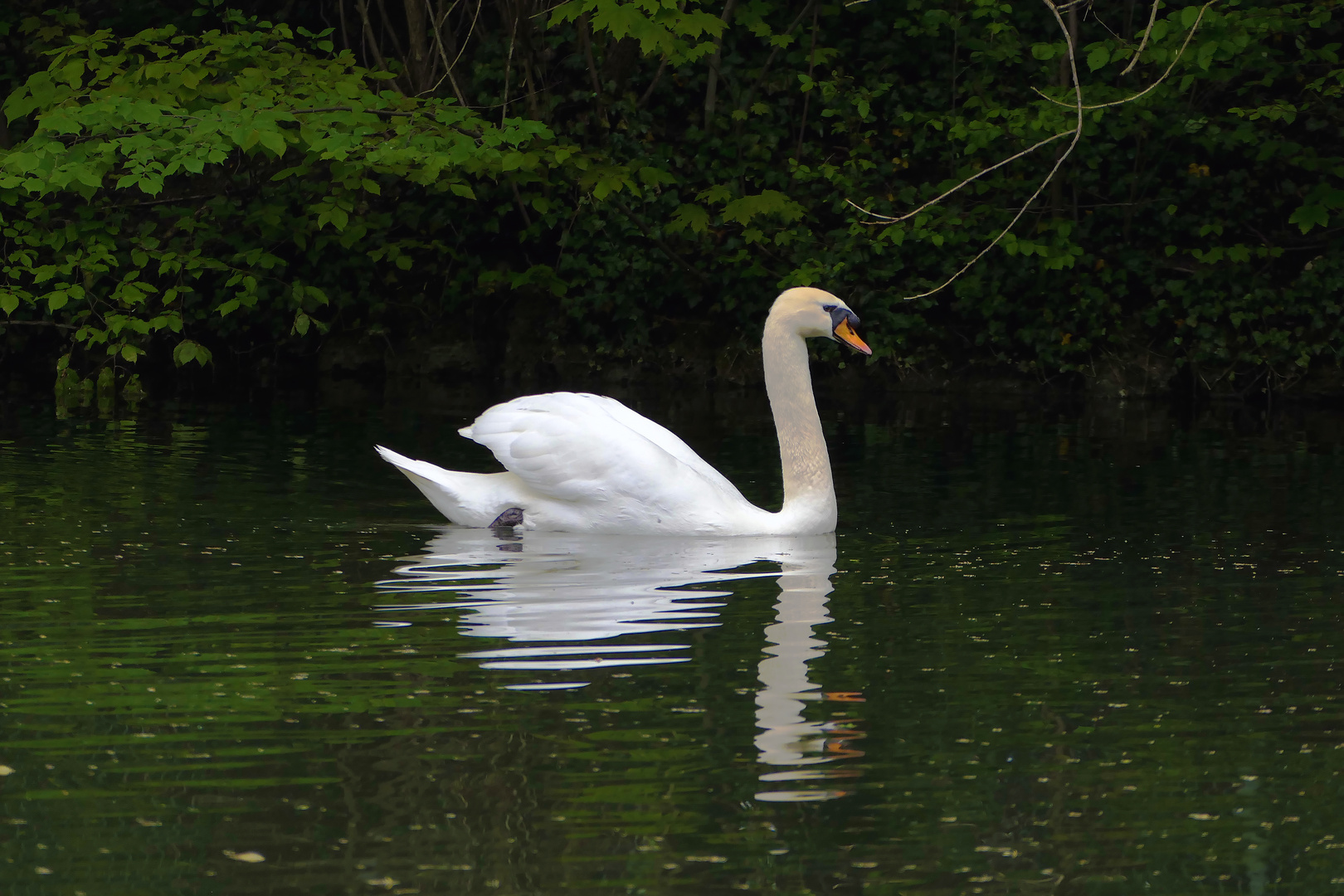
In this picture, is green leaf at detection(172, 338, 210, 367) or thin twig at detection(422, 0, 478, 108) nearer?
green leaf at detection(172, 338, 210, 367)

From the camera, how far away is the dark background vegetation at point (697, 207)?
50.1ft

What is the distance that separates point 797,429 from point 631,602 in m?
2.26

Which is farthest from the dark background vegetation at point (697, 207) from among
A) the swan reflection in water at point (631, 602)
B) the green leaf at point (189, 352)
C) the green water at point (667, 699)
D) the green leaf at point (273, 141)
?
the swan reflection in water at point (631, 602)

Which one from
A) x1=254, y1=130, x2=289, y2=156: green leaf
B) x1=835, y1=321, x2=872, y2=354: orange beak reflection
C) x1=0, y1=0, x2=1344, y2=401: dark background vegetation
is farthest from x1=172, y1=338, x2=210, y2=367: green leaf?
x1=835, y1=321, x2=872, y2=354: orange beak reflection

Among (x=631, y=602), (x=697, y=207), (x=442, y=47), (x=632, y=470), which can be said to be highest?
(x=442, y=47)

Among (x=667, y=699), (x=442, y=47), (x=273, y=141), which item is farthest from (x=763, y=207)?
(x=667, y=699)

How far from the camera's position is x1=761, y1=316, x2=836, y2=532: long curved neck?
8.27m

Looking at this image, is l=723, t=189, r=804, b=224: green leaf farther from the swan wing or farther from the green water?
the swan wing

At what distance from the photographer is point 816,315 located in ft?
28.6

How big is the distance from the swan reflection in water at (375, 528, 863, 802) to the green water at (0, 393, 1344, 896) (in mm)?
24

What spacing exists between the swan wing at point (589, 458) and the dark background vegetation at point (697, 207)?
636 cm

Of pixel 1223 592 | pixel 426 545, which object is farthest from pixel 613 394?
pixel 1223 592

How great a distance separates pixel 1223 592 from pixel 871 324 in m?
10.2

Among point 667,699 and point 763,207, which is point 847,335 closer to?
point 667,699
